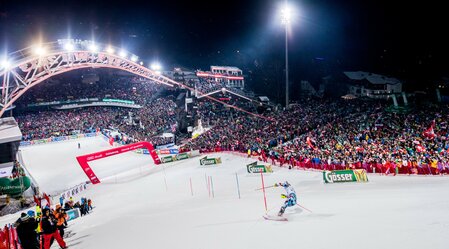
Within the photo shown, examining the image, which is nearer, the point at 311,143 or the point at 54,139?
the point at 311,143

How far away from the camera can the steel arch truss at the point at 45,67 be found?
76.7 feet

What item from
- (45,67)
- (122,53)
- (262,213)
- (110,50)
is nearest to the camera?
(262,213)

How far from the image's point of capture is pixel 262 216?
1105 cm

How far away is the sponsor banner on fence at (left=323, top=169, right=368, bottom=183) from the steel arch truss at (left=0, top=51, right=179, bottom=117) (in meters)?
23.2

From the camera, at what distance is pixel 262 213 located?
11.5m

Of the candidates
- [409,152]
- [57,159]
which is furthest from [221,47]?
[409,152]

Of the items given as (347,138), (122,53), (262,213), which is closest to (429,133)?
(347,138)

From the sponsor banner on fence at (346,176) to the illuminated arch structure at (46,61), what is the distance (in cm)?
2318

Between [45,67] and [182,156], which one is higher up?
[45,67]

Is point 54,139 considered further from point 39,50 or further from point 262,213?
point 262,213

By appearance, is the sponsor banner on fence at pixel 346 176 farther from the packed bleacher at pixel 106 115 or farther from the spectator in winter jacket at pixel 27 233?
the packed bleacher at pixel 106 115

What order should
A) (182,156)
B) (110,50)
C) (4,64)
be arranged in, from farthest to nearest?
(110,50), (182,156), (4,64)

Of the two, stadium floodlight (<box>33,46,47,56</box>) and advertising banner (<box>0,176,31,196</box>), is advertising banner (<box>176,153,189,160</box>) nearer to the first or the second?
advertising banner (<box>0,176,31,196</box>)

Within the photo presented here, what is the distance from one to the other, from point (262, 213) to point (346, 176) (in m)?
7.41
